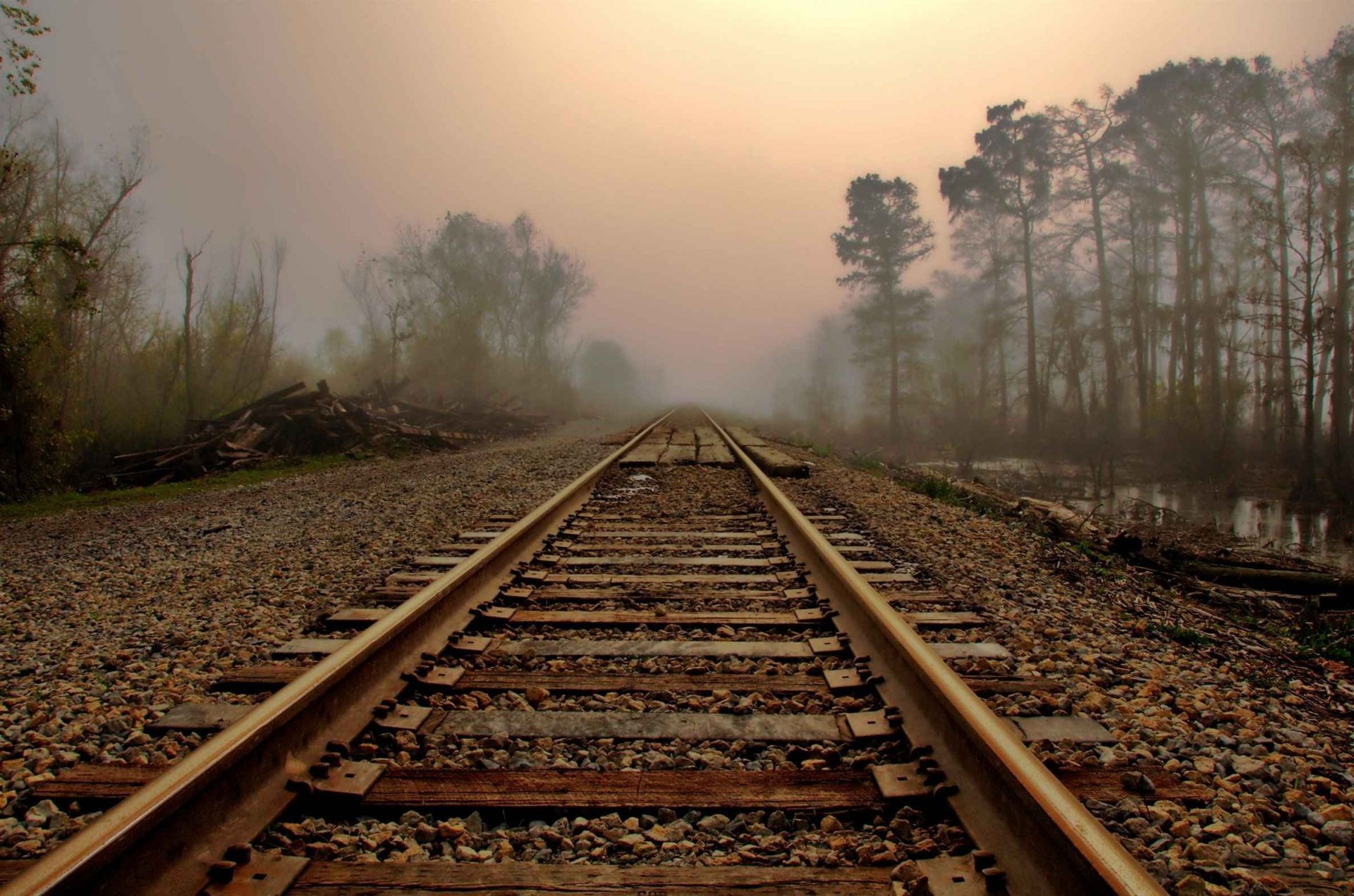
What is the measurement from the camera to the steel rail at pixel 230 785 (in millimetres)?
1337

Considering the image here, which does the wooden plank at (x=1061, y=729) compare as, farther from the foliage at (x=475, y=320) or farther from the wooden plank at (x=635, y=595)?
the foliage at (x=475, y=320)

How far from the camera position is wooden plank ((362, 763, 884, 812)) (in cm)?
182

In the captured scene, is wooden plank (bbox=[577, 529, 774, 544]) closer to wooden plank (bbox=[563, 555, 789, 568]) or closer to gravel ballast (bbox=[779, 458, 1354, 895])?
wooden plank (bbox=[563, 555, 789, 568])

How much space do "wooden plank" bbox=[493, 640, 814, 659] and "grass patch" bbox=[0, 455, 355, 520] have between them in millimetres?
8522

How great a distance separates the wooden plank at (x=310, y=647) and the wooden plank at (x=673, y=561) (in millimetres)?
1583

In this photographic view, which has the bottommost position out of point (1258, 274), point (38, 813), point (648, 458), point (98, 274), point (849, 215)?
point (38, 813)

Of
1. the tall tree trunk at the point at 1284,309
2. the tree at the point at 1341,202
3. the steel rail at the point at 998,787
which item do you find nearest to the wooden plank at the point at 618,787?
the steel rail at the point at 998,787

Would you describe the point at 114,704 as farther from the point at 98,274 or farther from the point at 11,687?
the point at 98,274

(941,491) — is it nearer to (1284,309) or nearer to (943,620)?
(943,620)

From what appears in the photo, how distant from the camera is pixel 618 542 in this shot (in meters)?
5.06

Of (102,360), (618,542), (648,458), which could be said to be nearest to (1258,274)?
(648,458)

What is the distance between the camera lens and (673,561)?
444 cm

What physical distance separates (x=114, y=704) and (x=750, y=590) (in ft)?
8.56

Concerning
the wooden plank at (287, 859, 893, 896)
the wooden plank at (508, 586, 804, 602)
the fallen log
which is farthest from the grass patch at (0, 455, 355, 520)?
the fallen log
